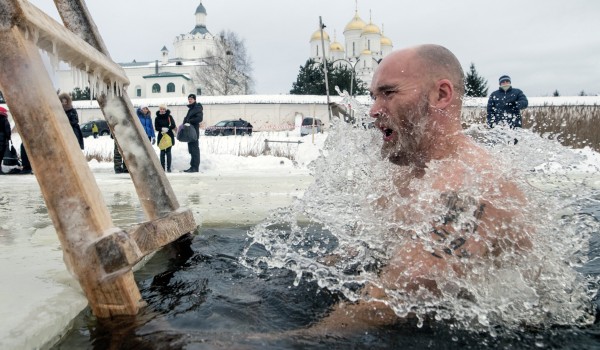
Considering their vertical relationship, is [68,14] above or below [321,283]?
above

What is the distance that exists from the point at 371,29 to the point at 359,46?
Answer: 218 cm

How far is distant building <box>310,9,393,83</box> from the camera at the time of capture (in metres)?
52.7

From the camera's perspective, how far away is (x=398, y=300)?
1668mm

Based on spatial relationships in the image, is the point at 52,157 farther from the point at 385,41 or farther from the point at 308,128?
the point at 385,41

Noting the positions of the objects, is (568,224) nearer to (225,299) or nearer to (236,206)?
(225,299)

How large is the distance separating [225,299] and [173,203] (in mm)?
862

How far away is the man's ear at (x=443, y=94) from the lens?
1930mm

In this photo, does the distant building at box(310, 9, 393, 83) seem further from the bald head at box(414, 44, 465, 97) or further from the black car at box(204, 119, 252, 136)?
the bald head at box(414, 44, 465, 97)

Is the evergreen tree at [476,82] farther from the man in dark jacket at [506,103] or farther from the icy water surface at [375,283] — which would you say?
the icy water surface at [375,283]

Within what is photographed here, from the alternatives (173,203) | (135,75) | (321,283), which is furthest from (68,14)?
(135,75)

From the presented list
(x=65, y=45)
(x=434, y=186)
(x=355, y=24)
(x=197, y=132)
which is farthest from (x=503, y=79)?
(x=355, y=24)

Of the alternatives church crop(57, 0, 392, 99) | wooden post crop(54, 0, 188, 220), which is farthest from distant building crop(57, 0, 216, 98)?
wooden post crop(54, 0, 188, 220)

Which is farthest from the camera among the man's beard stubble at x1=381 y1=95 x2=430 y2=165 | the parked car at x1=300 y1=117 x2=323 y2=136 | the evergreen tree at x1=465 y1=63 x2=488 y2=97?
the evergreen tree at x1=465 y1=63 x2=488 y2=97

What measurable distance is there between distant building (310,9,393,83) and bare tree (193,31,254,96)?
Answer: 26.7 ft
